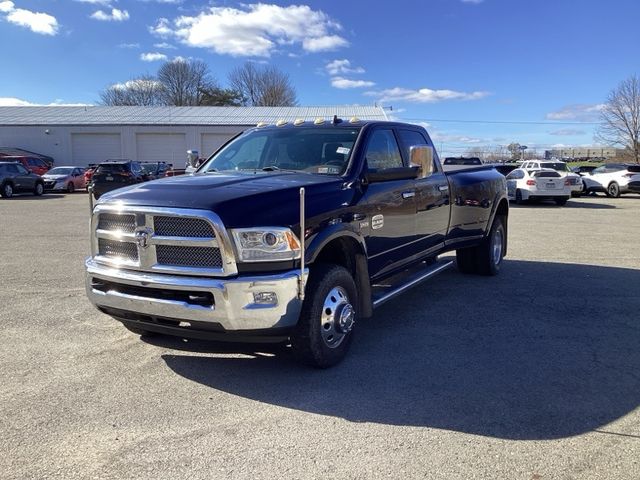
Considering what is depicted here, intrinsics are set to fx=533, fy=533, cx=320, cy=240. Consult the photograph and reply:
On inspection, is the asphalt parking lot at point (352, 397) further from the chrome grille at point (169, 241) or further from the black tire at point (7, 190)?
the black tire at point (7, 190)

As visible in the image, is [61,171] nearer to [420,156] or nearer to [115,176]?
[115,176]

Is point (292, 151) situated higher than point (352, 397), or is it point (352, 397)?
point (292, 151)

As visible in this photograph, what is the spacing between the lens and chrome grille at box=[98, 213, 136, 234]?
4.04 m

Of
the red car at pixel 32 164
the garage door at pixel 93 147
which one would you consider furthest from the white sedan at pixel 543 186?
the garage door at pixel 93 147

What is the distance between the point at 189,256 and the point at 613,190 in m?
27.6

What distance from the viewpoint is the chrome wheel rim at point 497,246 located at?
7910mm

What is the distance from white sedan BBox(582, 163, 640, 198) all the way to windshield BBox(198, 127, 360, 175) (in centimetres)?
2540

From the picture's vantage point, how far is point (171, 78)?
68438mm

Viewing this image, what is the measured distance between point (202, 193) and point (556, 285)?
5422 mm

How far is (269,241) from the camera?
3.71 m

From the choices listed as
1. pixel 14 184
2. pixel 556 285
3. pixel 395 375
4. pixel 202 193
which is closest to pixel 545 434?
pixel 395 375

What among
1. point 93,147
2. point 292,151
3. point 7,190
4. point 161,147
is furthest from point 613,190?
point 93,147

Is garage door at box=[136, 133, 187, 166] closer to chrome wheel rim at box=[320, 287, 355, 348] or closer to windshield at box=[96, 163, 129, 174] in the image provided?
windshield at box=[96, 163, 129, 174]

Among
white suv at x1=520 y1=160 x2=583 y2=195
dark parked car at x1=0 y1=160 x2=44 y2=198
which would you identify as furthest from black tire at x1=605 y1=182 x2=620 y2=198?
dark parked car at x1=0 y1=160 x2=44 y2=198
